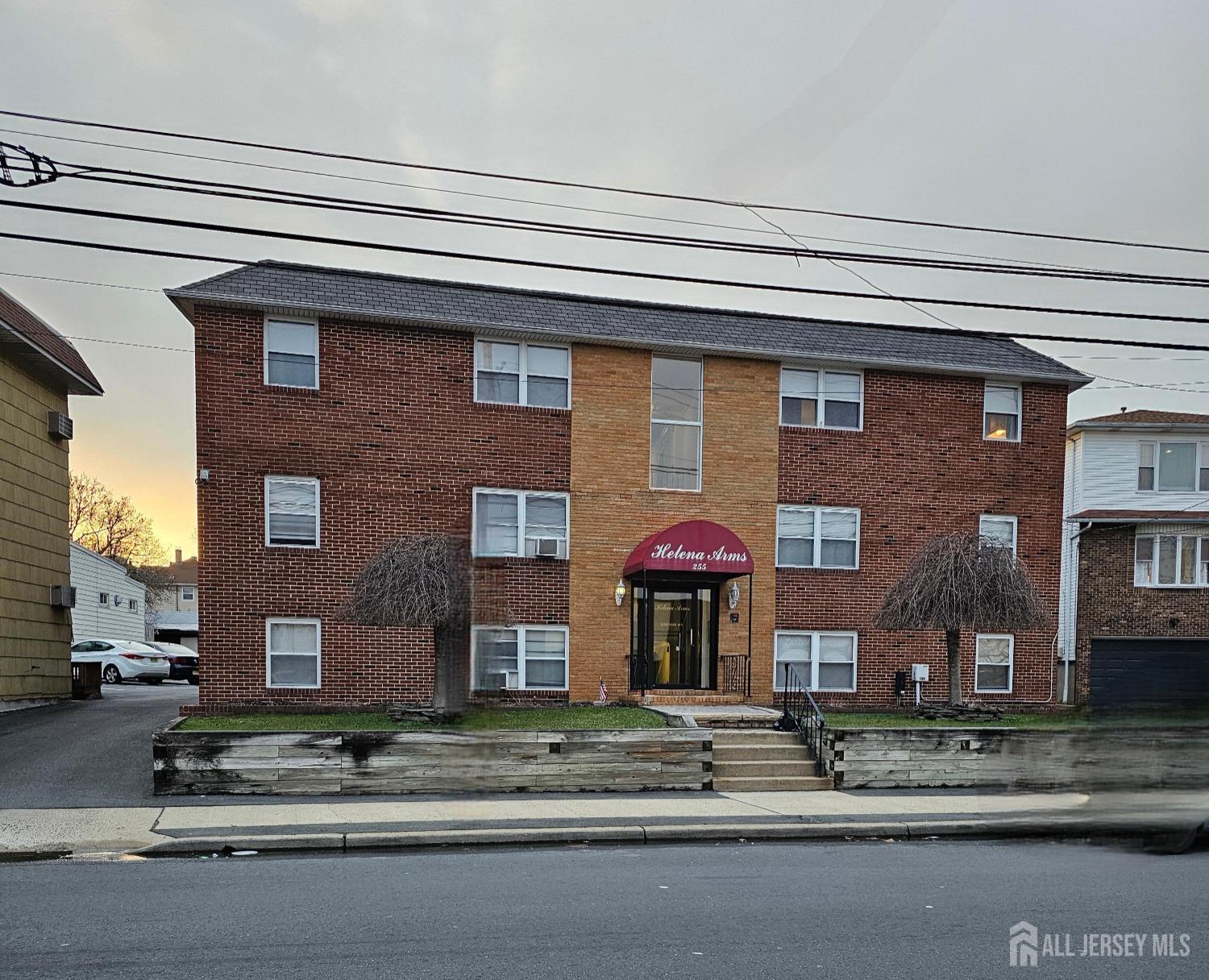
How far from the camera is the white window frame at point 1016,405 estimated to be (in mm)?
20094

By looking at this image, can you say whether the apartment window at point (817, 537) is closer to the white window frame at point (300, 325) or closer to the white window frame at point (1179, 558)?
the white window frame at point (300, 325)

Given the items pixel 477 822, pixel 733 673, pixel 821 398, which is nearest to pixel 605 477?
pixel 733 673

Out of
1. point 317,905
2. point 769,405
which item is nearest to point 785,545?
point 769,405

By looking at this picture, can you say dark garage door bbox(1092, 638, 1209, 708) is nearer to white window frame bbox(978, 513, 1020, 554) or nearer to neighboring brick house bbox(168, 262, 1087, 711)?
neighboring brick house bbox(168, 262, 1087, 711)

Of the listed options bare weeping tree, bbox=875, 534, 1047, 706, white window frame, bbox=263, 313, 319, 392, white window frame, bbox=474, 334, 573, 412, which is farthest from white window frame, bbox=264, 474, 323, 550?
bare weeping tree, bbox=875, 534, 1047, 706

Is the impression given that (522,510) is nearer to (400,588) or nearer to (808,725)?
(400,588)

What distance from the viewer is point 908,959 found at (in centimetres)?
584

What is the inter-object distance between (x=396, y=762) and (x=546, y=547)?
6.33 metres

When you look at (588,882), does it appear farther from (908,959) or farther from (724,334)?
(724,334)

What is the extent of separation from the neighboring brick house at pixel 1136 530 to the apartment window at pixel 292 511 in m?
21.0

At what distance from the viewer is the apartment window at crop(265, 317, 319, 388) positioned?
55.5ft

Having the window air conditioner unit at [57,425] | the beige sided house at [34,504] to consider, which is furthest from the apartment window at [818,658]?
the window air conditioner unit at [57,425]

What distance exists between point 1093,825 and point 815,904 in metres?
5.08

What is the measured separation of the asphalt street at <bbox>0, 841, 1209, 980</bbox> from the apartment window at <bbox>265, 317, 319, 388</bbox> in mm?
9757
